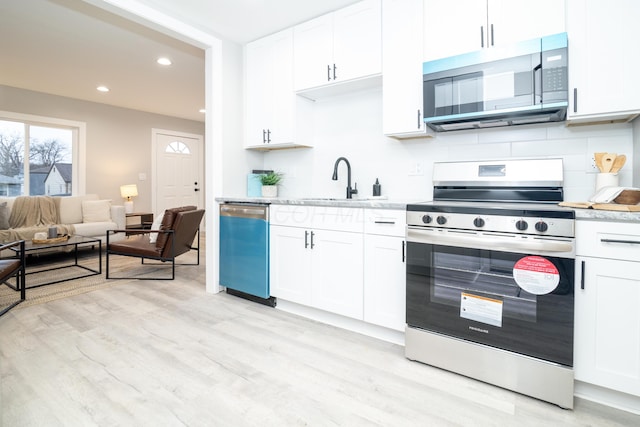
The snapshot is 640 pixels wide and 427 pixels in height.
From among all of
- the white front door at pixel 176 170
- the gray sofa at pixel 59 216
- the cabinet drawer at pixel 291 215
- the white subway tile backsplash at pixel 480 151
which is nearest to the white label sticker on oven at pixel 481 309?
the white subway tile backsplash at pixel 480 151

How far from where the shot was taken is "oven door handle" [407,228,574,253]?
62.7 inches

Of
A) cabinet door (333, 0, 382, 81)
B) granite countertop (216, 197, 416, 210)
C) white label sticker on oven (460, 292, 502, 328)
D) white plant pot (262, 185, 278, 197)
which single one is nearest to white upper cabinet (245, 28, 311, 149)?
white plant pot (262, 185, 278, 197)

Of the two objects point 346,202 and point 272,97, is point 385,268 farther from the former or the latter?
point 272,97

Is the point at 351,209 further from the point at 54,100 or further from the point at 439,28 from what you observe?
the point at 54,100

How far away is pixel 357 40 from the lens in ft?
8.59

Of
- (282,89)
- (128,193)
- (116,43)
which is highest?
(116,43)

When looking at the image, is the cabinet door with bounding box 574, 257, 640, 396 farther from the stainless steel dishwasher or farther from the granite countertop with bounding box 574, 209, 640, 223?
the stainless steel dishwasher

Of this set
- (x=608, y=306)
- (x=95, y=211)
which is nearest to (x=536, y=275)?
(x=608, y=306)

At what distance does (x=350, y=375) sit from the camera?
1843mm

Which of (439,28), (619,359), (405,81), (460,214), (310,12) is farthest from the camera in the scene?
(310,12)

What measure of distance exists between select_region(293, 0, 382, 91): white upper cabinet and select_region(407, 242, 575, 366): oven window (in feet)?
5.10

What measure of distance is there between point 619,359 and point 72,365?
2853mm

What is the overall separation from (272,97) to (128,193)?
14.2ft

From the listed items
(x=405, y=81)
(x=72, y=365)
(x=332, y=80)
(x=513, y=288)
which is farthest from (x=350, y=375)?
(x=332, y=80)
